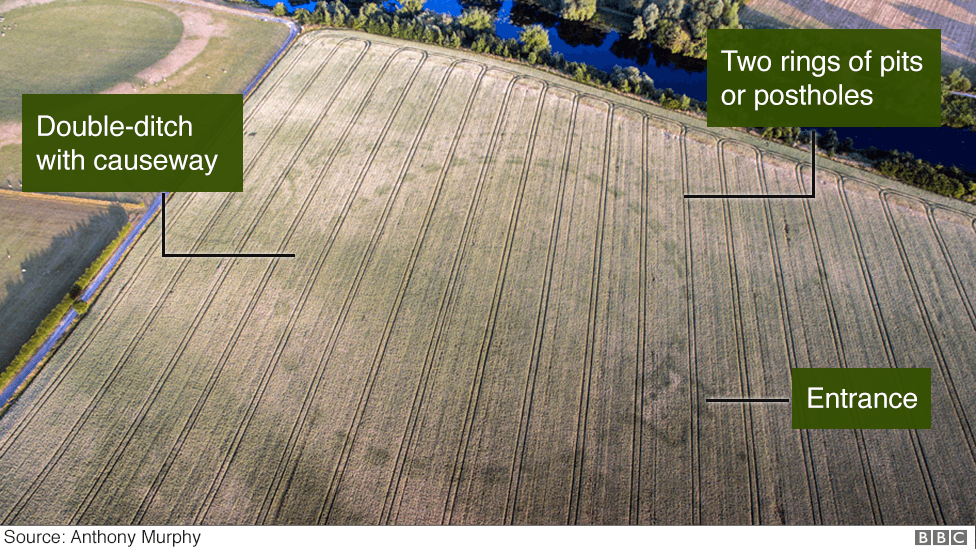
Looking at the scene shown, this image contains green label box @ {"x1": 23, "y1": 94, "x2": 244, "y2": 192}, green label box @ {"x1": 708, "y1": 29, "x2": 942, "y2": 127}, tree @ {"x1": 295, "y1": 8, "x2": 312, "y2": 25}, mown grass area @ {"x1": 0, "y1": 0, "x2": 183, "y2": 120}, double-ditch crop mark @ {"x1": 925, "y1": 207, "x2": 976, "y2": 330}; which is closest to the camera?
double-ditch crop mark @ {"x1": 925, "y1": 207, "x2": 976, "y2": 330}

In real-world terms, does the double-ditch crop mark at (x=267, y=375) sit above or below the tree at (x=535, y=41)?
below

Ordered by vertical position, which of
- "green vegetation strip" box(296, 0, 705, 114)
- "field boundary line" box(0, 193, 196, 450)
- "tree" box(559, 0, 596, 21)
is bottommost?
"field boundary line" box(0, 193, 196, 450)

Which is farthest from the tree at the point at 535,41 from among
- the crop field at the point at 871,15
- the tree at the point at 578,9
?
the crop field at the point at 871,15

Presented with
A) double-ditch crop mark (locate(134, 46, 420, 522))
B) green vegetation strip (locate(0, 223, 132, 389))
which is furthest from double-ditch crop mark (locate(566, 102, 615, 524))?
green vegetation strip (locate(0, 223, 132, 389))

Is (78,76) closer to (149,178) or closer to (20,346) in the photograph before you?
(149,178)

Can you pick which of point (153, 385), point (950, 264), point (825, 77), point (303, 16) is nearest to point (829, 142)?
point (825, 77)

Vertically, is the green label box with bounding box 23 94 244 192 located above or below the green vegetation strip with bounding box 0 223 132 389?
above

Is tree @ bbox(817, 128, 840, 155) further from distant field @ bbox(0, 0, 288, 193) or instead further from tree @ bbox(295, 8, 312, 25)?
distant field @ bbox(0, 0, 288, 193)
